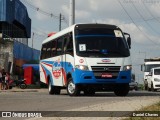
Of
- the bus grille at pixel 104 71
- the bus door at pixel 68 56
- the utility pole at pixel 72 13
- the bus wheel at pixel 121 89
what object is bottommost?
the bus wheel at pixel 121 89

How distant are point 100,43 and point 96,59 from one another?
0.86m

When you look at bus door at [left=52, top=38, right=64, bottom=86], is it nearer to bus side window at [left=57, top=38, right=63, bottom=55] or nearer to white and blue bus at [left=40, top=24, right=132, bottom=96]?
bus side window at [left=57, top=38, right=63, bottom=55]

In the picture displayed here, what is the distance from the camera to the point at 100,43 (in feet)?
67.4

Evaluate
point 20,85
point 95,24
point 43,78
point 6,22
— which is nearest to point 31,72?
point 20,85

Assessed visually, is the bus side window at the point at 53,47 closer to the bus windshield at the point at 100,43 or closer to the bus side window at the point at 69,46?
the bus side window at the point at 69,46

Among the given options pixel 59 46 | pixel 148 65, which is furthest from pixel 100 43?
pixel 148 65

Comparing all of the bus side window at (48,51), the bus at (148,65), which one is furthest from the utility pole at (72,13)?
the bus side window at (48,51)

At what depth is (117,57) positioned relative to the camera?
2036cm

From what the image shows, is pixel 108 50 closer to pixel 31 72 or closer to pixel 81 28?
pixel 81 28

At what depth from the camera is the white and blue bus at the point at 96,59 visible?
20.1m

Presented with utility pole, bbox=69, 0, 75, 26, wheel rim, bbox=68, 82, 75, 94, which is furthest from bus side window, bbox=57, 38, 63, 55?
utility pole, bbox=69, 0, 75, 26

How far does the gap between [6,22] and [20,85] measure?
20.9 meters

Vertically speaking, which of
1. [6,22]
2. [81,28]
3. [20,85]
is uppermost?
[6,22]

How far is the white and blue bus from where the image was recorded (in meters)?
20.1
